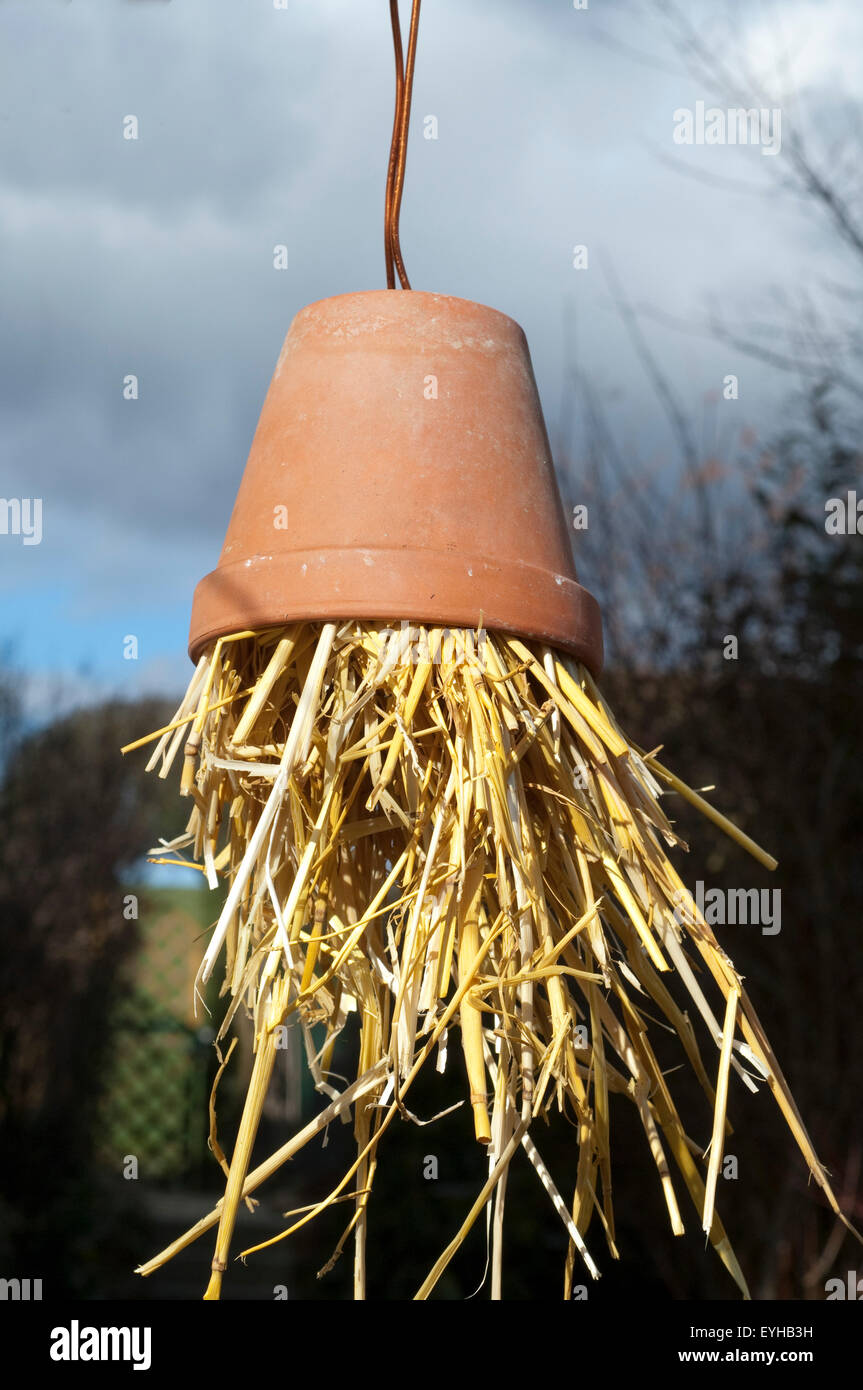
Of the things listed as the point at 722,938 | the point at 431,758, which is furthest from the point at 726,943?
the point at 431,758

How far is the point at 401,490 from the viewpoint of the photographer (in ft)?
2.81

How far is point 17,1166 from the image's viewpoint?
3613mm

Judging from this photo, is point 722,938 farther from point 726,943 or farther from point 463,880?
point 463,880

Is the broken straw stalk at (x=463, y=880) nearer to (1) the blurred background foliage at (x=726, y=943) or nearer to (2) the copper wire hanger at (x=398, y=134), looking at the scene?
(2) the copper wire hanger at (x=398, y=134)

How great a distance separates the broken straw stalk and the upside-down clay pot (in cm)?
3

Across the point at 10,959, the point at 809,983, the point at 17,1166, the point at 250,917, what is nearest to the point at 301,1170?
the point at 17,1166

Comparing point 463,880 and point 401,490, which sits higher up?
point 401,490

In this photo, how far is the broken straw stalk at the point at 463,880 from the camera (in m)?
0.81

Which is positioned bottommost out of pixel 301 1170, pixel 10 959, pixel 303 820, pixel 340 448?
pixel 301 1170

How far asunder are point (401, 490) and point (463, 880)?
0.30 metres

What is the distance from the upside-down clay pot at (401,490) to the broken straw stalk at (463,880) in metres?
0.03
